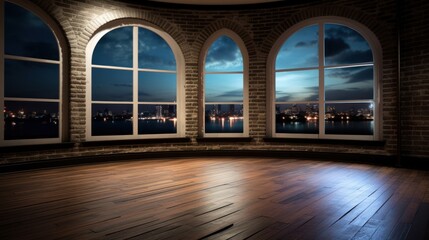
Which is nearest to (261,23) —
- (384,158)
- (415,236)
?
(384,158)

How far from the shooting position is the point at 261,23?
21.4 feet

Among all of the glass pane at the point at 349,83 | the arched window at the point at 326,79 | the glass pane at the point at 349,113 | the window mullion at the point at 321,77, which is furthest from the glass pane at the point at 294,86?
the glass pane at the point at 349,113

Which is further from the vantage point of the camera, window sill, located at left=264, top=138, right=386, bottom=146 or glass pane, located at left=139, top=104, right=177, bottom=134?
glass pane, located at left=139, top=104, right=177, bottom=134

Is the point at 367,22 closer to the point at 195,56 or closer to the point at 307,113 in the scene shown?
the point at 307,113

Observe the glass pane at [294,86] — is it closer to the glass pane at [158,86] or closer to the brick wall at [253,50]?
the brick wall at [253,50]

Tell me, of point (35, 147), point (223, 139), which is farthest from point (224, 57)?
point (35, 147)

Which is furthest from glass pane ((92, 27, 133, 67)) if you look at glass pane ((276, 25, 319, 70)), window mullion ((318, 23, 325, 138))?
window mullion ((318, 23, 325, 138))

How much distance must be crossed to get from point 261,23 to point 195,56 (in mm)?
1570

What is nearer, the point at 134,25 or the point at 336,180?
the point at 336,180

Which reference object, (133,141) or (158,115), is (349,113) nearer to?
(158,115)

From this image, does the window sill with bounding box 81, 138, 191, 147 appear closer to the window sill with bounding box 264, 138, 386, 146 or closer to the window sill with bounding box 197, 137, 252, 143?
the window sill with bounding box 197, 137, 252, 143

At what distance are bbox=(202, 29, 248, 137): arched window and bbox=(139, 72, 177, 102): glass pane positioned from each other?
704 mm

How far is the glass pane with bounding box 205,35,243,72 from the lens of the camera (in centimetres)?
679

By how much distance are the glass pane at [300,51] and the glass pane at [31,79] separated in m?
4.39
